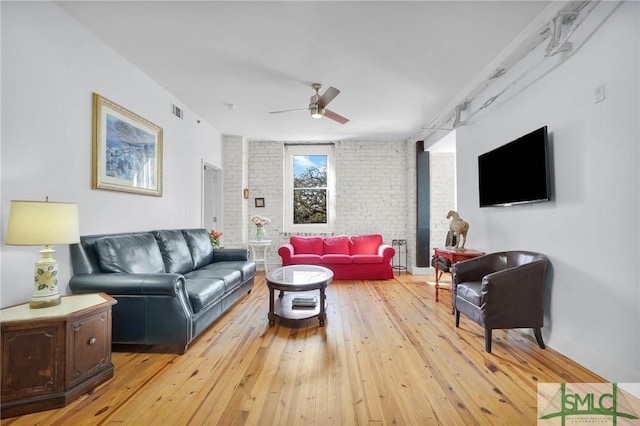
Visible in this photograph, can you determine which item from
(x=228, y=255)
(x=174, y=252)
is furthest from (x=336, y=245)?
(x=174, y=252)

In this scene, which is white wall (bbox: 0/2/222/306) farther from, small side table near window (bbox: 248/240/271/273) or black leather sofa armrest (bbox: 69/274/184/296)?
small side table near window (bbox: 248/240/271/273)

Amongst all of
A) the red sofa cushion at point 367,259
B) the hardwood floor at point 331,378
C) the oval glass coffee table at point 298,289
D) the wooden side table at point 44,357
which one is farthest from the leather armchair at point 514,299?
the wooden side table at point 44,357

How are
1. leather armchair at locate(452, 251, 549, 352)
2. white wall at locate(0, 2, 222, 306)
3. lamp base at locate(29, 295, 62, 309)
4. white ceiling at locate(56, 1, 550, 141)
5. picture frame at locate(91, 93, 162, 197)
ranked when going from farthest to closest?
picture frame at locate(91, 93, 162, 197)
leather armchair at locate(452, 251, 549, 352)
white ceiling at locate(56, 1, 550, 141)
white wall at locate(0, 2, 222, 306)
lamp base at locate(29, 295, 62, 309)

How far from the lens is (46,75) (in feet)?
7.00

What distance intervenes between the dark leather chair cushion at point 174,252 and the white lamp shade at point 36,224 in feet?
4.84

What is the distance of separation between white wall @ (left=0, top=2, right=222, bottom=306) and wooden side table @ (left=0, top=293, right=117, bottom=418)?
437mm

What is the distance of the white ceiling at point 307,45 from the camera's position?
7.27 ft

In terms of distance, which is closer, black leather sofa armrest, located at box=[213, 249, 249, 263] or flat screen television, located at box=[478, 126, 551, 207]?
flat screen television, located at box=[478, 126, 551, 207]

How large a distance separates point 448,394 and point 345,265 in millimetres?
3373

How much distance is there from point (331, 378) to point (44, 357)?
1.76 meters

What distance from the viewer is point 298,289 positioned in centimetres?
286

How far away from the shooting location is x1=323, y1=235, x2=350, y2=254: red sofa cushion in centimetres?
554

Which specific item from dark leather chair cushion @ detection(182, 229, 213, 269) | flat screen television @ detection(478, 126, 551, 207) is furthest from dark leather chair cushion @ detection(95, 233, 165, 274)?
flat screen television @ detection(478, 126, 551, 207)

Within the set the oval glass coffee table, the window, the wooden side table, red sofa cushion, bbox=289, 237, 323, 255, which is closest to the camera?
the wooden side table
